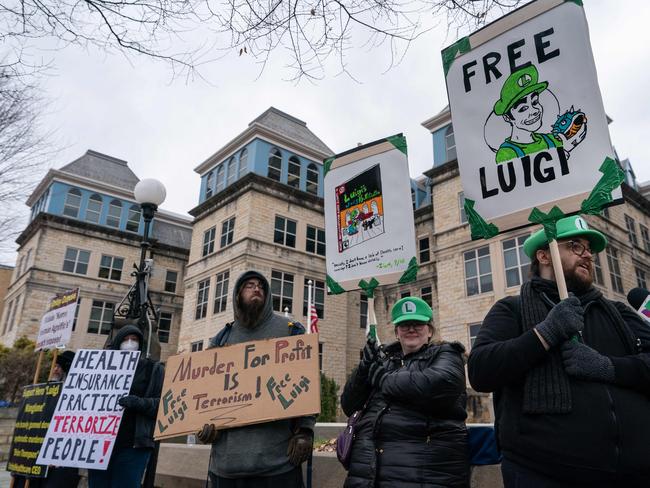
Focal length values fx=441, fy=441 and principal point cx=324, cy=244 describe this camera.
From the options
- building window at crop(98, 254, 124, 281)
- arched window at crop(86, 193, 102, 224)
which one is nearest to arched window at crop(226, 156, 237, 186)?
building window at crop(98, 254, 124, 281)

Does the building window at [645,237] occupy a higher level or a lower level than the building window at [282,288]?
higher

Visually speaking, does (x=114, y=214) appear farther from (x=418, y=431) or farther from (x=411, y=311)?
(x=418, y=431)

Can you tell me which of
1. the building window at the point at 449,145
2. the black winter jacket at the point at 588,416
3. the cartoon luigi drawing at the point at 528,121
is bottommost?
the black winter jacket at the point at 588,416

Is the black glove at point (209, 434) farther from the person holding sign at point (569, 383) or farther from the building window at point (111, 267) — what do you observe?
the building window at point (111, 267)

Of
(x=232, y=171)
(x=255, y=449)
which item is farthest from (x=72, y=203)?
(x=255, y=449)

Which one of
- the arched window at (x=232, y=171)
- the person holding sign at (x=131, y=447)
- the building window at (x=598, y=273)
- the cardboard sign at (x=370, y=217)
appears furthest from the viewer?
the arched window at (x=232, y=171)

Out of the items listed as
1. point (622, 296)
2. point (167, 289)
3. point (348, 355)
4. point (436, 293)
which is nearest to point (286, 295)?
point (348, 355)

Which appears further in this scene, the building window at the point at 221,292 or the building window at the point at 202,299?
the building window at the point at 202,299

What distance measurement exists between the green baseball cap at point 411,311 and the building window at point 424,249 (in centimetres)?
2199

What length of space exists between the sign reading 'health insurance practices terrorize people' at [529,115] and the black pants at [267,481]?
2151mm

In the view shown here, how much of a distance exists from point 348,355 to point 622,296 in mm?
13716

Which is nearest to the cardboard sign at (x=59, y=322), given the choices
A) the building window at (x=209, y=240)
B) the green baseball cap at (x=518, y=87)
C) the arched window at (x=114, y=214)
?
the green baseball cap at (x=518, y=87)

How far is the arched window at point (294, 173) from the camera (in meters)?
25.7

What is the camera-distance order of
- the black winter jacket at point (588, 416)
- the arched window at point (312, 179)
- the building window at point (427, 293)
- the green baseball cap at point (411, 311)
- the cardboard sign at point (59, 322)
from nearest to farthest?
the black winter jacket at point (588, 416) < the green baseball cap at point (411, 311) < the cardboard sign at point (59, 322) < the building window at point (427, 293) < the arched window at point (312, 179)
